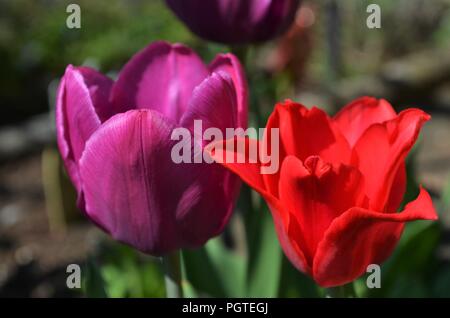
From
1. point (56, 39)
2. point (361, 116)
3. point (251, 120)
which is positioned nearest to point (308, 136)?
point (361, 116)

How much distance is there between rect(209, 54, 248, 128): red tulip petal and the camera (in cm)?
73

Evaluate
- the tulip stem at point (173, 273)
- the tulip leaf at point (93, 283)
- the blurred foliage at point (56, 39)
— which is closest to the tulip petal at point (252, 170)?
the tulip stem at point (173, 273)

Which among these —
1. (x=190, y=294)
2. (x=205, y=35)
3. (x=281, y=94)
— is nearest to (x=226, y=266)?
(x=190, y=294)

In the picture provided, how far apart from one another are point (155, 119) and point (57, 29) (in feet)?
11.2

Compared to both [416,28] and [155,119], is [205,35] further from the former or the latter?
[416,28]

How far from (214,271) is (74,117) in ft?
1.32

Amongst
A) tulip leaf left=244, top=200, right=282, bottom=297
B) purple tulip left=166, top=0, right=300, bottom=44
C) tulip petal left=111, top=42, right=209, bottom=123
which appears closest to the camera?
tulip petal left=111, top=42, right=209, bottom=123

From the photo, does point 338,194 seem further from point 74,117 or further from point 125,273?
point 125,273

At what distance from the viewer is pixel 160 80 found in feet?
2.79

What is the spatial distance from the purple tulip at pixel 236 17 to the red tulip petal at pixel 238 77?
136mm

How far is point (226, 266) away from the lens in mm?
1149

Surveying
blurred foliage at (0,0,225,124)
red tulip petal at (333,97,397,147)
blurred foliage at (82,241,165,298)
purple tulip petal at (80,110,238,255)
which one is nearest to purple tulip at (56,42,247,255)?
purple tulip petal at (80,110,238,255)

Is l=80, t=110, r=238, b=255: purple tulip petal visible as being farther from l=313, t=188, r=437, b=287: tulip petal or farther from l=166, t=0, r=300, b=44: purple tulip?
l=166, t=0, r=300, b=44: purple tulip

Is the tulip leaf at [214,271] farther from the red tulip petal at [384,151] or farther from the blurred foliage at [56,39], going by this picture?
the blurred foliage at [56,39]
